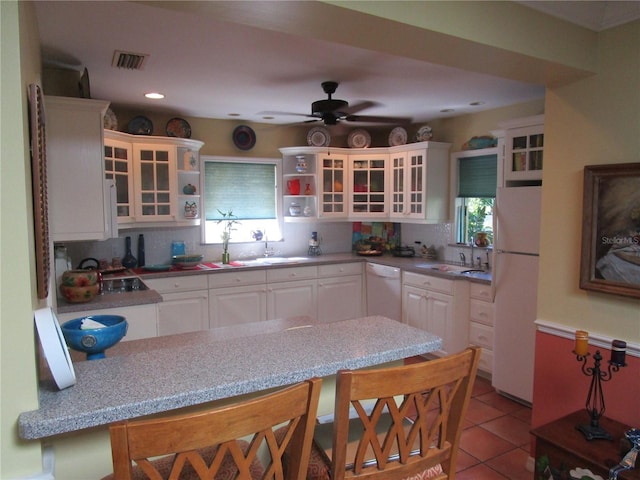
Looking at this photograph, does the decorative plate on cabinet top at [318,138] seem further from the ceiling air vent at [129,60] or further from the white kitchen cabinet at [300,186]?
the ceiling air vent at [129,60]

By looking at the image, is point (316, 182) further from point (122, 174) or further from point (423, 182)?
point (122, 174)

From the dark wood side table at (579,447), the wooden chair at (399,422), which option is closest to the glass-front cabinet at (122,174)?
the wooden chair at (399,422)

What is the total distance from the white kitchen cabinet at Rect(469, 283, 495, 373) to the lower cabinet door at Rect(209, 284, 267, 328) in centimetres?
199

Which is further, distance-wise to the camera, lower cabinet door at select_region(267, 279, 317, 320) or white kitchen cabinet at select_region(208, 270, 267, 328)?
lower cabinet door at select_region(267, 279, 317, 320)

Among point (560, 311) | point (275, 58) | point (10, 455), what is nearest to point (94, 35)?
point (275, 58)

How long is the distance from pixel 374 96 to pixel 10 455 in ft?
11.1

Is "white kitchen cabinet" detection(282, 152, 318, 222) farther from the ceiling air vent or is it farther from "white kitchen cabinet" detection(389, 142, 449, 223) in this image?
the ceiling air vent

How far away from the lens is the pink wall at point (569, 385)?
2.11m

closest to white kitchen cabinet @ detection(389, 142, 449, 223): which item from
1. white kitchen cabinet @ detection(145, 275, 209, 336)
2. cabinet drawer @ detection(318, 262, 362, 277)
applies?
cabinet drawer @ detection(318, 262, 362, 277)

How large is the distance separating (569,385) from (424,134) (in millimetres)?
3107

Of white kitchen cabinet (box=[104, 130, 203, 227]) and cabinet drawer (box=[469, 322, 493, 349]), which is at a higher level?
white kitchen cabinet (box=[104, 130, 203, 227])

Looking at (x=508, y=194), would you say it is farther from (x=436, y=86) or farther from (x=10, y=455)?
(x=10, y=455)

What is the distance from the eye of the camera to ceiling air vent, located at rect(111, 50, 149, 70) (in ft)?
8.70

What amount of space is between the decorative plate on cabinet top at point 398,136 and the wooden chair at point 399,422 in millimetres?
4015
